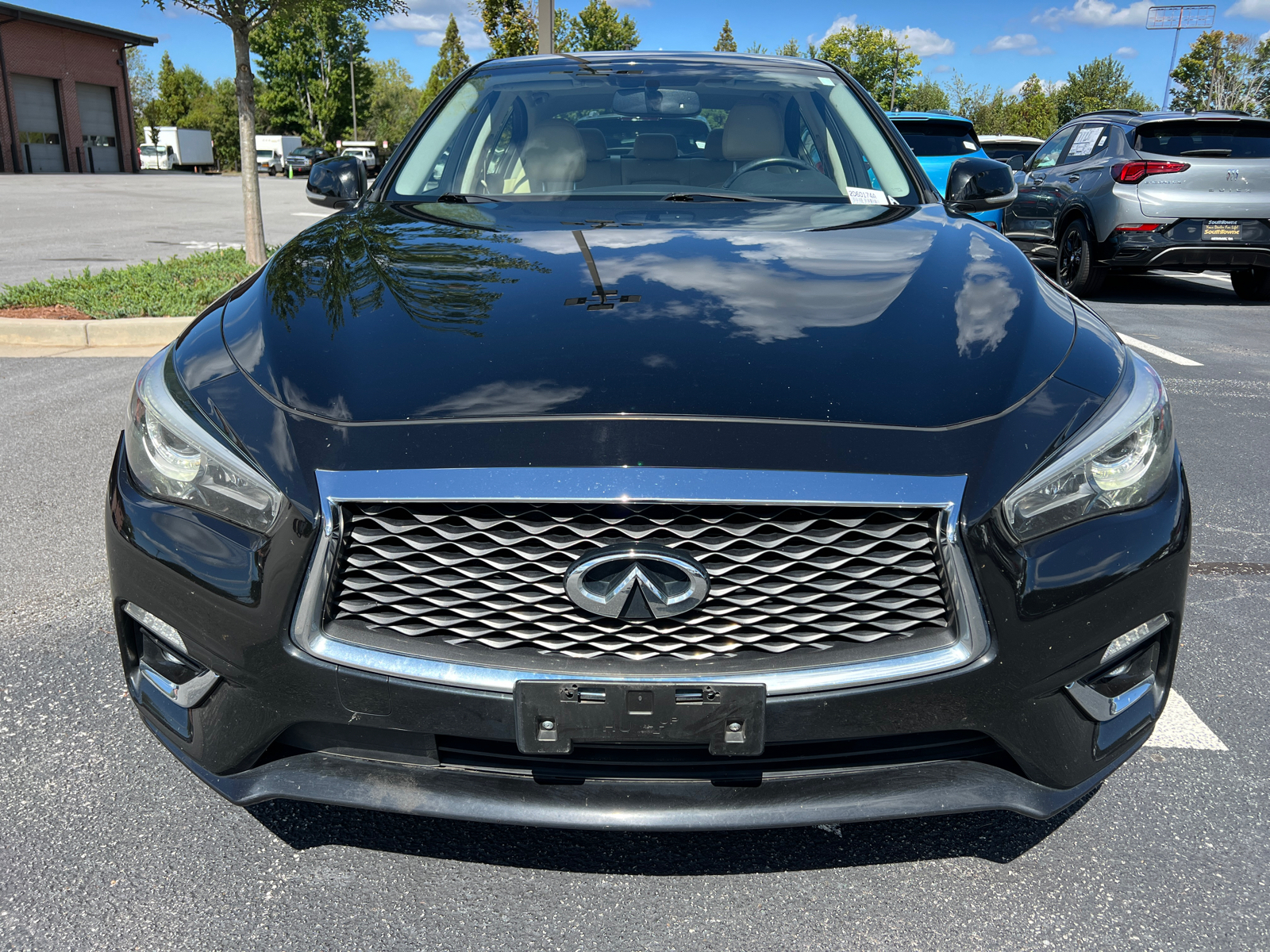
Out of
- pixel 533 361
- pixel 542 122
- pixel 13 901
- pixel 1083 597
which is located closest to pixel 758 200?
pixel 542 122

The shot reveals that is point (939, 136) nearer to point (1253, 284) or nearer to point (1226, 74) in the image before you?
point (1253, 284)

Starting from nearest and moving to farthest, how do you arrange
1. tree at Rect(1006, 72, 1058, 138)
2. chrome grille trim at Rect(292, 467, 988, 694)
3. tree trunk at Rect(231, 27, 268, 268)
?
chrome grille trim at Rect(292, 467, 988, 694) → tree trunk at Rect(231, 27, 268, 268) → tree at Rect(1006, 72, 1058, 138)

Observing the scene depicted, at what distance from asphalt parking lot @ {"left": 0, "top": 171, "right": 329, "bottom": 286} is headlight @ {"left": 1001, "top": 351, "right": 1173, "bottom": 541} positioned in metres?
5.18

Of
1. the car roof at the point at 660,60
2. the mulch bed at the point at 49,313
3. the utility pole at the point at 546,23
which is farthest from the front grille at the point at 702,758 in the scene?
the utility pole at the point at 546,23

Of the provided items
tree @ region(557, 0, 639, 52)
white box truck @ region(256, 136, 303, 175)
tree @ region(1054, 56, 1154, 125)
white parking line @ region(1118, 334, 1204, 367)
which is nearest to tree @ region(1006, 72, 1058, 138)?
tree @ region(1054, 56, 1154, 125)

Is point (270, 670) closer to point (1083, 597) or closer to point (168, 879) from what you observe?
point (168, 879)

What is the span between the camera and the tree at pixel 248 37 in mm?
8094

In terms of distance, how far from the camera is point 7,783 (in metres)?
2.13

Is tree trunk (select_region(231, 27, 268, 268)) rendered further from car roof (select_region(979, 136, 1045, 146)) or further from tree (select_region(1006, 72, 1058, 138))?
tree (select_region(1006, 72, 1058, 138))

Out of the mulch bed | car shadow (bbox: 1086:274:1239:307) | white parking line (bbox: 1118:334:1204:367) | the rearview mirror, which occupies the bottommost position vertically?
white parking line (bbox: 1118:334:1204:367)

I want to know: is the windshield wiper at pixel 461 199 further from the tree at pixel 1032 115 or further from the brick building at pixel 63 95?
the tree at pixel 1032 115

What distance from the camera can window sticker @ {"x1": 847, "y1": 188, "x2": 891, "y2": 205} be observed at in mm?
2863

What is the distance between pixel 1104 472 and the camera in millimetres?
1673

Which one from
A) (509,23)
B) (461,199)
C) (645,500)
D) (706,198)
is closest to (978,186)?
(706,198)
